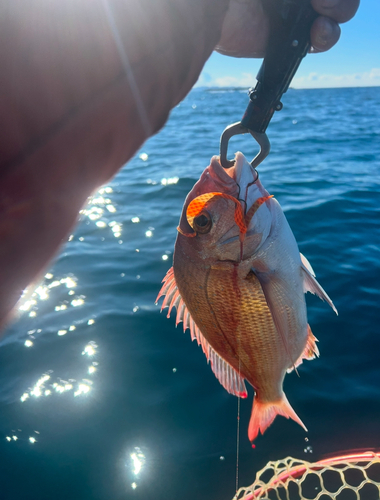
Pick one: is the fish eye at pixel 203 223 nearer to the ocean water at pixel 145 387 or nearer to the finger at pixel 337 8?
the finger at pixel 337 8

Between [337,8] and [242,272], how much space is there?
1.24 metres

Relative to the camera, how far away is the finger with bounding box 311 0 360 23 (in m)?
1.22

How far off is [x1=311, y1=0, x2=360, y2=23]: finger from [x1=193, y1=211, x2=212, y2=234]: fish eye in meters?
1.00

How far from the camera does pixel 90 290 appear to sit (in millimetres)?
4797

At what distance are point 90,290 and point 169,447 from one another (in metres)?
2.53

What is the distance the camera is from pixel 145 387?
132 inches

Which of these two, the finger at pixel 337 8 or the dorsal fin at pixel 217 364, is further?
the dorsal fin at pixel 217 364

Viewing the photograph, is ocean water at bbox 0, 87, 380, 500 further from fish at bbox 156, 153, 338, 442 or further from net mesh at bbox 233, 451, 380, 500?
fish at bbox 156, 153, 338, 442

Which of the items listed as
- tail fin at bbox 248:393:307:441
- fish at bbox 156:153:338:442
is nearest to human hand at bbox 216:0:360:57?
fish at bbox 156:153:338:442

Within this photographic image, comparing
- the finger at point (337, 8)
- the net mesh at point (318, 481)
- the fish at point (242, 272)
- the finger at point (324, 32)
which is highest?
the finger at point (337, 8)

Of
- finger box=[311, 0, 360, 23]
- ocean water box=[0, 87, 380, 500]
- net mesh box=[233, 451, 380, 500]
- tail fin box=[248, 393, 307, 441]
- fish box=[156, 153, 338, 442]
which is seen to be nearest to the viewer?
finger box=[311, 0, 360, 23]

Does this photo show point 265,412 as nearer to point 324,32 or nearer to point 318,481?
point 318,481

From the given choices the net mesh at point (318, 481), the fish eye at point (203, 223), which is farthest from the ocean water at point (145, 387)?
the fish eye at point (203, 223)

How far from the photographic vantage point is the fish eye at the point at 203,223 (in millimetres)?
1878
